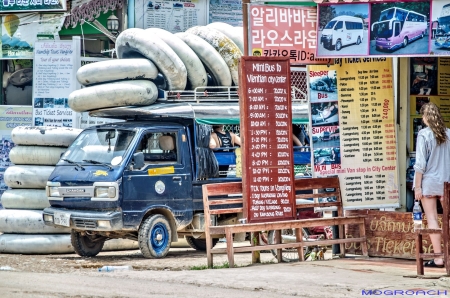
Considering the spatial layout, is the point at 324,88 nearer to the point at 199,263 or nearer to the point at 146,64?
the point at 199,263

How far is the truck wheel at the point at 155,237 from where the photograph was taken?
50.5ft

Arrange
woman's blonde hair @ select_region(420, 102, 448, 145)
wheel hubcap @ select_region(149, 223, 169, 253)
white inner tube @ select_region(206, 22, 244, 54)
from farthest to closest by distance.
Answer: white inner tube @ select_region(206, 22, 244, 54), wheel hubcap @ select_region(149, 223, 169, 253), woman's blonde hair @ select_region(420, 102, 448, 145)

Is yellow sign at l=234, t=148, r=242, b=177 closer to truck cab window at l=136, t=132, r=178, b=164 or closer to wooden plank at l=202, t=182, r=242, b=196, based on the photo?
truck cab window at l=136, t=132, r=178, b=164

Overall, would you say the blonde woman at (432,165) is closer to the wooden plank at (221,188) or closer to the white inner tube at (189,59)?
the wooden plank at (221,188)

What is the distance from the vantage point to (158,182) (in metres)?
15.7

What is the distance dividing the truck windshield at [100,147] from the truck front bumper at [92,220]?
791 mm

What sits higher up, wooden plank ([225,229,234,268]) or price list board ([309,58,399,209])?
price list board ([309,58,399,209])

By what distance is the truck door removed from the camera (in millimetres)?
15328

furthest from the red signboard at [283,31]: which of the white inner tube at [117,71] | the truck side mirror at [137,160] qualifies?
the white inner tube at [117,71]

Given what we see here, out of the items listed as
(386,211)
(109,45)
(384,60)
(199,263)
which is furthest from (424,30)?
(109,45)

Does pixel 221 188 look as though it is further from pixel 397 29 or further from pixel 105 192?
pixel 105 192

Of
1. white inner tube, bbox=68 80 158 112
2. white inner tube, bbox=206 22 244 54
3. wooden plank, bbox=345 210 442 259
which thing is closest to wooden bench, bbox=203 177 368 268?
wooden plank, bbox=345 210 442 259

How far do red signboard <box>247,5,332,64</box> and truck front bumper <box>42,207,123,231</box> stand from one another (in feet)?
12.5

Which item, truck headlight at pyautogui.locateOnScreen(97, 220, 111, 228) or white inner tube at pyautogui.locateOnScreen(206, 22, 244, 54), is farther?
white inner tube at pyautogui.locateOnScreen(206, 22, 244, 54)
